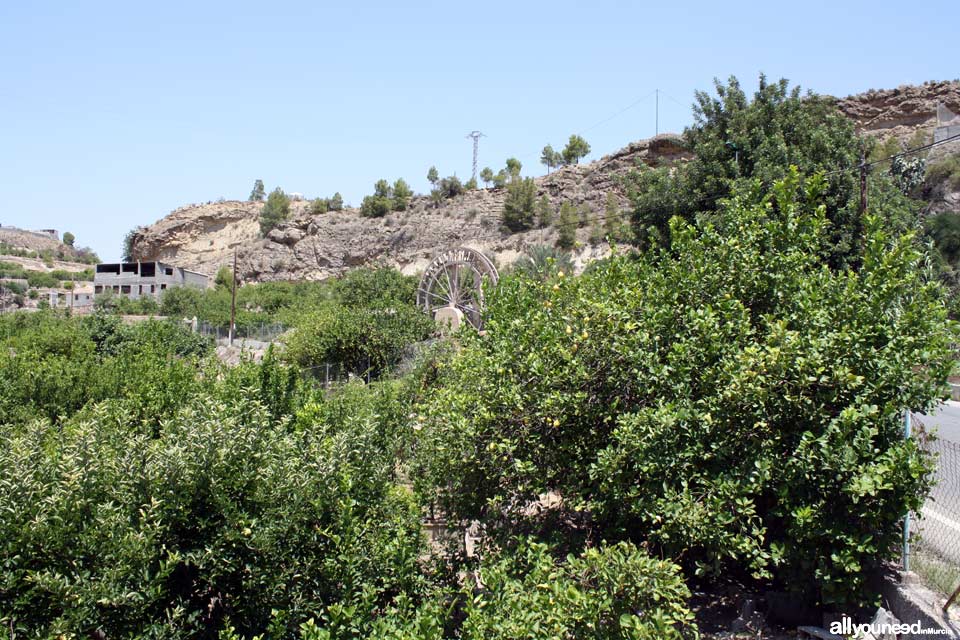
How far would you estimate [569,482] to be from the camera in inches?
229

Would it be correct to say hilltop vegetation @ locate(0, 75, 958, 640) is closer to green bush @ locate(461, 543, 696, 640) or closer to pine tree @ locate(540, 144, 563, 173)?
green bush @ locate(461, 543, 696, 640)

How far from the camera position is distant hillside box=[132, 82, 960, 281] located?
4997 centimetres

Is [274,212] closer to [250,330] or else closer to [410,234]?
[410,234]

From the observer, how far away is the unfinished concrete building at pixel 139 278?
61.4 meters

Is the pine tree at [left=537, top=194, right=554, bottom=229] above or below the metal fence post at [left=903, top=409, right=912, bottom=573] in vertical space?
above

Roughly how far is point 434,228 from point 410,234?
2.15m

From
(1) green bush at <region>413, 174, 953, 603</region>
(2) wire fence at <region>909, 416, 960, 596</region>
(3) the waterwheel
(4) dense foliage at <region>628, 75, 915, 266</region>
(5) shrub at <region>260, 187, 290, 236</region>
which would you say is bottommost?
(2) wire fence at <region>909, 416, 960, 596</region>

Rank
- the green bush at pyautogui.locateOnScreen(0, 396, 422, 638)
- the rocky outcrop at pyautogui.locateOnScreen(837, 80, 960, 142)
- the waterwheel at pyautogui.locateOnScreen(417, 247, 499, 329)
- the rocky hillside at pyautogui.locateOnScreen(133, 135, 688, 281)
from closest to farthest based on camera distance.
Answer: the green bush at pyautogui.locateOnScreen(0, 396, 422, 638) → the waterwheel at pyautogui.locateOnScreen(417, 247, 499, 329) → the rocky outcrop at pyautogui.locateOnScreen(837, 80, 960, 142) → the rocky hillside at pyautogui.locateOnScreen(133, 135, 688, 281)

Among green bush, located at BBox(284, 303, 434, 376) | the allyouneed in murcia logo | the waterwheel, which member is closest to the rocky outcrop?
the waterwheel

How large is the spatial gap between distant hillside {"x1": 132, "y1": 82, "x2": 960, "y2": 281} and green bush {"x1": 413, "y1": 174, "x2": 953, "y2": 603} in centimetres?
4375

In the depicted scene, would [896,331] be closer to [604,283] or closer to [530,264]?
[604,283]

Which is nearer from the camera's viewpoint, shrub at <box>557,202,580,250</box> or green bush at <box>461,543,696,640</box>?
green bush at <box>461,543,696,640</box>

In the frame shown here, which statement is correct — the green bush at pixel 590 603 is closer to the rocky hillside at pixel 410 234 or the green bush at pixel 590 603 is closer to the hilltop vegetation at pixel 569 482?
the hilltop vegetation at pixel 569 482

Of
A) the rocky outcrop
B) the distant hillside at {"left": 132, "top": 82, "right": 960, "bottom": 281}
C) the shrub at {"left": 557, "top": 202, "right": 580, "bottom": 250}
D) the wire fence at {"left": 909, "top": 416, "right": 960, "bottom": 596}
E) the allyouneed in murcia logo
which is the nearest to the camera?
the allyouneed in murcia logo
